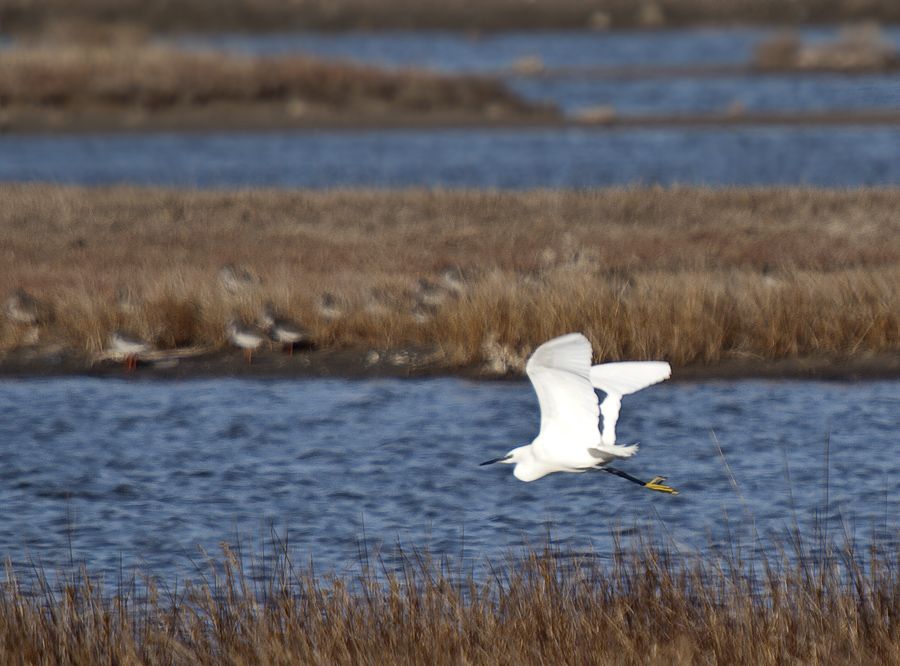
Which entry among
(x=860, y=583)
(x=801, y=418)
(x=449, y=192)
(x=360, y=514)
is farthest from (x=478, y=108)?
(x=860, y=583)

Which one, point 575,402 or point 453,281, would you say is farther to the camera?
point 453,281

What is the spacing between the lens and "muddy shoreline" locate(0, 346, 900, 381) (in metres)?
16.5

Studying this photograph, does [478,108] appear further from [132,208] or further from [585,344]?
[585,344]

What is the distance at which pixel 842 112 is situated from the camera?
4594 cm

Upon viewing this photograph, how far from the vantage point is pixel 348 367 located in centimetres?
1706

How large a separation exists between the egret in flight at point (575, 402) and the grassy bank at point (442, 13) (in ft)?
244

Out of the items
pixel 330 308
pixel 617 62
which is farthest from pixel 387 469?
pixel 617 62

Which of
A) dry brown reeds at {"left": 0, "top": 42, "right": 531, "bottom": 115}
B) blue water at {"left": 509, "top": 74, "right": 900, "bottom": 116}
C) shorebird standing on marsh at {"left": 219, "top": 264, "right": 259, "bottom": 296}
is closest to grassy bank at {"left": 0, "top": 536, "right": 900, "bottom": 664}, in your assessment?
shorebird standing on marsh at {"left": 219, "top": 264, "right": 259, "bottom": 296}

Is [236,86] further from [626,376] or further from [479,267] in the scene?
[626,376]

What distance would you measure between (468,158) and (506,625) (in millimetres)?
31817

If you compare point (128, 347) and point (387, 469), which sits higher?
point (128, 347)

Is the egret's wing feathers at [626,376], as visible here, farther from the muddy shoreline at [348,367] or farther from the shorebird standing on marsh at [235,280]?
the shorebird standing on marsh at [235,280]

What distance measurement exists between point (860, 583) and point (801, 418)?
694cm

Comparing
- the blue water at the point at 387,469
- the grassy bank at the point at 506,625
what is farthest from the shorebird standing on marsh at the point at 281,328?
the grassy bank at the point at 506,625
